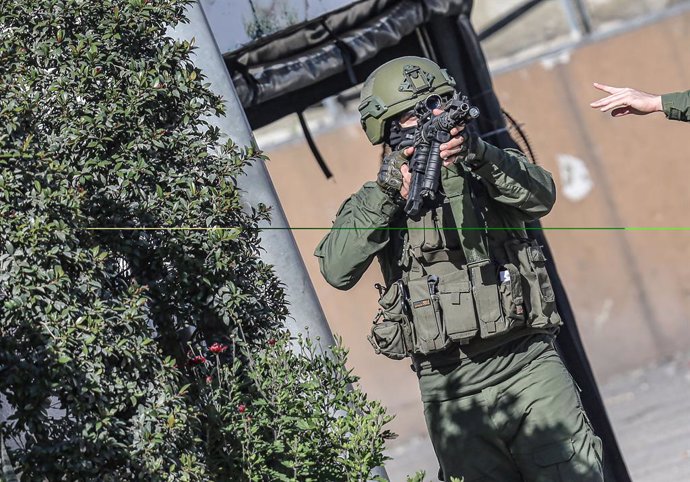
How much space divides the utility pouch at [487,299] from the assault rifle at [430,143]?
36 cm

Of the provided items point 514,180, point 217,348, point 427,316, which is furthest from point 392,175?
point 217,348

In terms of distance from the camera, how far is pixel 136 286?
148 inches

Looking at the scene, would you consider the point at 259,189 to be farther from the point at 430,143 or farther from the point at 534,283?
the point at 534,283

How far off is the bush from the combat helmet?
1.67 ft

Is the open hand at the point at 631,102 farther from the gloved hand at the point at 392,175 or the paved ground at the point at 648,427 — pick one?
the paved ground at the point at 648,427

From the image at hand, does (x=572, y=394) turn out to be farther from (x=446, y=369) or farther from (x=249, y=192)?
(x=249, y=192)

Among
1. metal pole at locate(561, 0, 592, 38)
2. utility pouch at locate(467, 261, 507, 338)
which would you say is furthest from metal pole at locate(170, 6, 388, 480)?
metal pole at locate(561, 0, 592, 38)

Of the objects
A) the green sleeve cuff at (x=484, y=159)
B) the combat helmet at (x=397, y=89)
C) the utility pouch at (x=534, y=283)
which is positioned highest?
the combat helmet at (x=397, y=89)

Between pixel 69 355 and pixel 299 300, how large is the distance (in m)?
1.57

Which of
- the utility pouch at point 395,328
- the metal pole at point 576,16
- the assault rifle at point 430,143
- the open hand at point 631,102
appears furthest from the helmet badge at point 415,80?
the metal pole at point 576,16

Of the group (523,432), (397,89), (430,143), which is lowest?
(523,432)

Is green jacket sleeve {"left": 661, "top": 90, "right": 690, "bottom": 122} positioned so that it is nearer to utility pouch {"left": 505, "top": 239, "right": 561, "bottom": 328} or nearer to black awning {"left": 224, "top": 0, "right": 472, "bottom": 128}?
utility pouch {"left": 505, "top": 239, "right": 561, "bottom": 328}

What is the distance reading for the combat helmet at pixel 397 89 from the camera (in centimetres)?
425

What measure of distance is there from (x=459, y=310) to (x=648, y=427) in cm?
512
